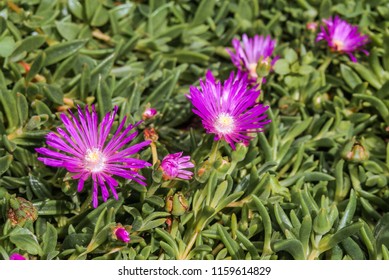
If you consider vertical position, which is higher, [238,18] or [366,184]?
[238,18]

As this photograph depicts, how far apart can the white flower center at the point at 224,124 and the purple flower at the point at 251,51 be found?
1.71 ft

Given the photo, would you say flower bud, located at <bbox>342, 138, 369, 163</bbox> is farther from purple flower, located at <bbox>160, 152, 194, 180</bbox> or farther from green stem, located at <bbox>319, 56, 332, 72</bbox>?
purple flower, located at <bbox>160, 152, 194, 180</bbox>

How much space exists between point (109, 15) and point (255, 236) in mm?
984

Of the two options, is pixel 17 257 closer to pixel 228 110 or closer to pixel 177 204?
pixel 177 204

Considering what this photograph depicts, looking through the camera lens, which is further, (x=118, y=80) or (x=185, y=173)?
(x=118, y=80)

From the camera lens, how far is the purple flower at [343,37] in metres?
2.16

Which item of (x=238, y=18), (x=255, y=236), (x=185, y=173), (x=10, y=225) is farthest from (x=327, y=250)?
(x=238, y=18)

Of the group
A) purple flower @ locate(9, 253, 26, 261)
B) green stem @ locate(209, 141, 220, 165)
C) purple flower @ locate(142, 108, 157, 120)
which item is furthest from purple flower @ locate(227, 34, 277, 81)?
purple flower @ locate(9, 253, 26, 261)

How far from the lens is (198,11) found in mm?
2260

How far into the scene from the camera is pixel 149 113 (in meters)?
1.81

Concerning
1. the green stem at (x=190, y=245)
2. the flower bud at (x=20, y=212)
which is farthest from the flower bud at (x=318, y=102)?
the flower bud at (x=20, y=212)

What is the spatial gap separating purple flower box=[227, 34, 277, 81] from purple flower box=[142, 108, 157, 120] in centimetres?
43

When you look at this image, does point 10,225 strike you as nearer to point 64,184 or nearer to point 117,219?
point 64,184

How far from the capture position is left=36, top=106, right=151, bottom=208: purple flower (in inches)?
59.3
